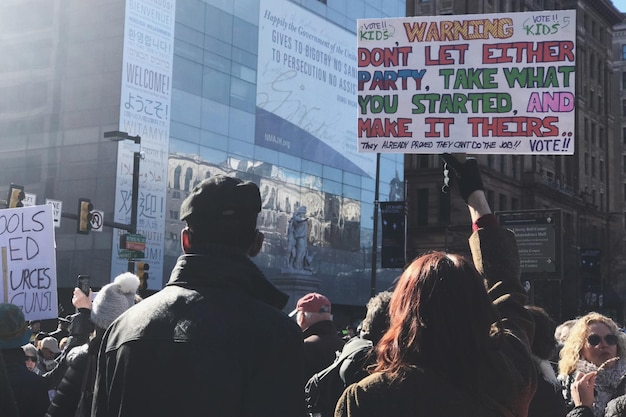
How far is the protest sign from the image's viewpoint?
20.9 ft

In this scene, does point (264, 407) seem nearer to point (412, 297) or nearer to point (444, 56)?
point (412, 297)

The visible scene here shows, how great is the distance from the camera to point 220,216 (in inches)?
112

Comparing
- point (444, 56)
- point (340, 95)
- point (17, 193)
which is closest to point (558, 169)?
point (340, 95)

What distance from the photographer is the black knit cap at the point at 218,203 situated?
2844 mm

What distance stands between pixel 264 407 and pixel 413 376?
448 millimetres

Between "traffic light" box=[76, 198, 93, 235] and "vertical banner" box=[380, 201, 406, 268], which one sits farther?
"vertical banner" box=[380, 201, 406, 268]

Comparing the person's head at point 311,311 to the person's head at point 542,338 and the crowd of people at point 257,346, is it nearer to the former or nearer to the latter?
the person's head at point 542,338

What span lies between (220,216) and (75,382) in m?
1.69

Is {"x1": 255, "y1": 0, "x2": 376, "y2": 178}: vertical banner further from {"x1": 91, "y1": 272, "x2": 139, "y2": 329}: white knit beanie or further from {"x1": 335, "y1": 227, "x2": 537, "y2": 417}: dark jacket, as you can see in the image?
{"x1": 335, "y1": 227, "x2": 537, "y2": 417}: dark jacket

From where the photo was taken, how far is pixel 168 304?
271 cm

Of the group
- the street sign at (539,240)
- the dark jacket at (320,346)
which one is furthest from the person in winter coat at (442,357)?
the street sign at (539,240)

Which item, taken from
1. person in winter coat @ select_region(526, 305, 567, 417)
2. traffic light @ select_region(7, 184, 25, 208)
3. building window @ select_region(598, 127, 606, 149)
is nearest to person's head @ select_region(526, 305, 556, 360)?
person in winter coat @ select_region(526, 305, 567, 417)

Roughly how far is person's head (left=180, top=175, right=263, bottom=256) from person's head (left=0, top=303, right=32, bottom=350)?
1.87 metres

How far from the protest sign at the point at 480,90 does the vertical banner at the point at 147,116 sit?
31384 millimetres
